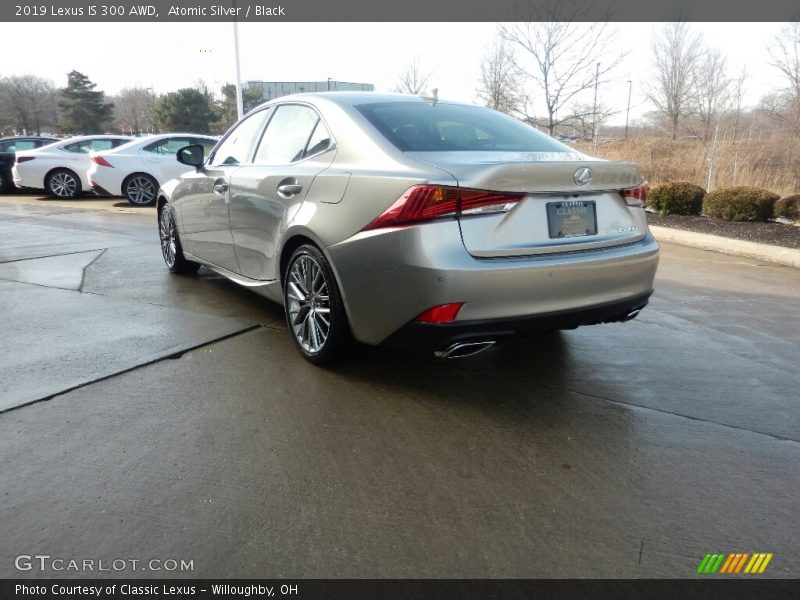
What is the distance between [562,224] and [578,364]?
1.17 metres

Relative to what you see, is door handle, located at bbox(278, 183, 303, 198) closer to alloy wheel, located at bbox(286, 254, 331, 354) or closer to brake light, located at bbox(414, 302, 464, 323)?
alloy wheel, located at bbox(286, 254, 331, 354)

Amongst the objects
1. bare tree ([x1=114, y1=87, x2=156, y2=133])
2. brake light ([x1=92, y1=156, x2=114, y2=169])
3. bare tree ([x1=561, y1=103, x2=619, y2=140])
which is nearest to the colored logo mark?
brake light ([x1=92, y1=156, x2=114, y2=169])

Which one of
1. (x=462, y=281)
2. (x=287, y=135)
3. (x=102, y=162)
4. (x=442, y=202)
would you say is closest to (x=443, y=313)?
(x=462, y=281)

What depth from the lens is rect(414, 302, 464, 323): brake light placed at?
301cm

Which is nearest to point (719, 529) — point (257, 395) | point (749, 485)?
point (749, 485)

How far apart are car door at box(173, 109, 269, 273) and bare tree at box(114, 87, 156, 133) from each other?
7356 centimetres

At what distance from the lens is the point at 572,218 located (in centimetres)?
330

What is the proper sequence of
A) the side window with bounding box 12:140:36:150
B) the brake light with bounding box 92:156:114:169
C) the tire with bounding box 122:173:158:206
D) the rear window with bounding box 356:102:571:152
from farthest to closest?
the side window with bounding box 12:140:36:150 → the tire with bounding box 122:173:158:206 → the brake light with bounding box 92:156:114:169 → the rear window with bounding box 356:102:571:152

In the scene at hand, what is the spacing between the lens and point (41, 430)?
3.04m

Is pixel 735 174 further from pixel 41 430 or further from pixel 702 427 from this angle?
pixel 41 430

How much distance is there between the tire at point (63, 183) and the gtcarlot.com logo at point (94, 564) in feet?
48.4

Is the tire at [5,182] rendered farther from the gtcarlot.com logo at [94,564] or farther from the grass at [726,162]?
the gtcarlot.com logo at [94,564]

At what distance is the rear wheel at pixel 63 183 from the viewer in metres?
14.8

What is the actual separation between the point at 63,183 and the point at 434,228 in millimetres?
14560
